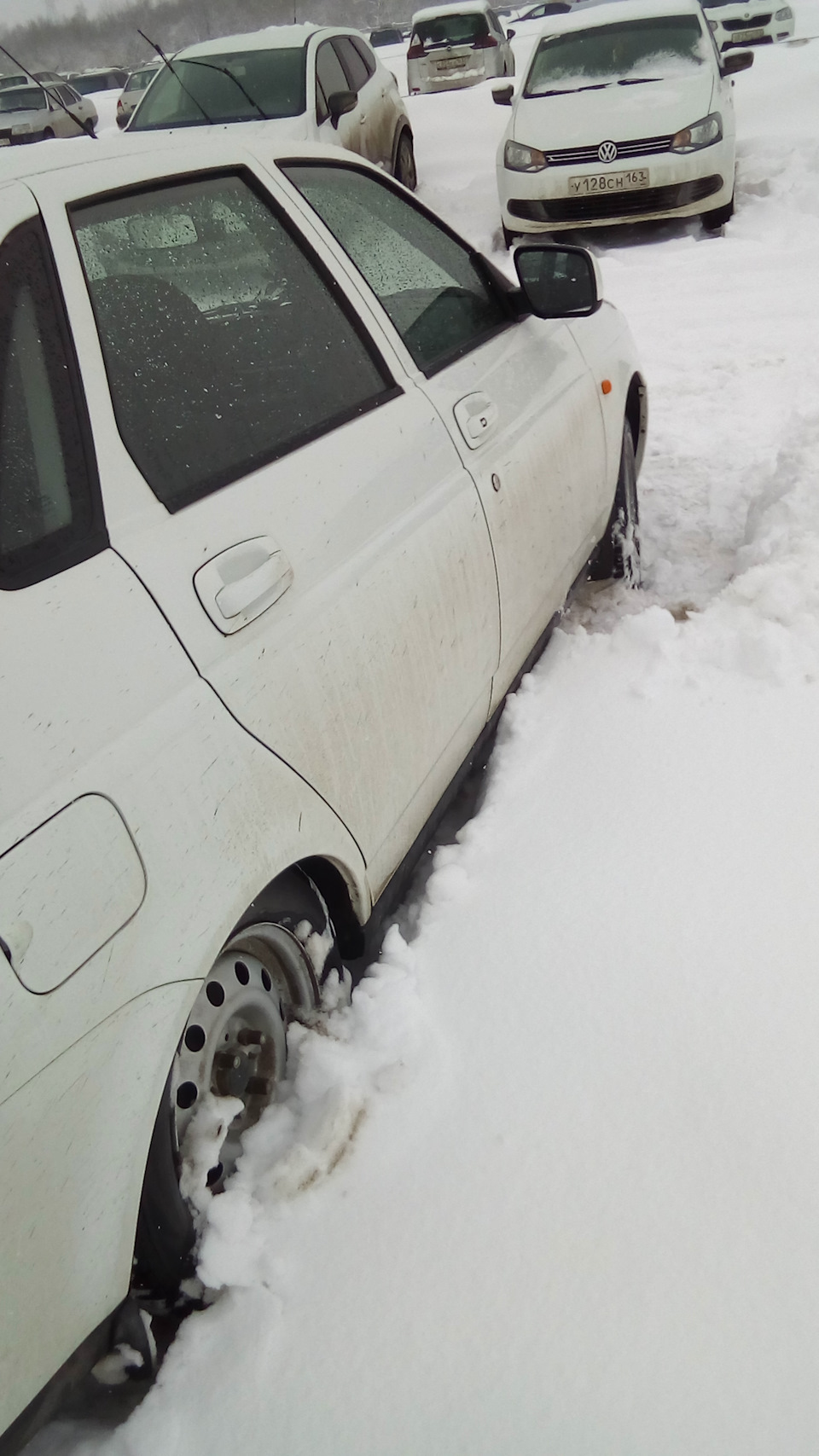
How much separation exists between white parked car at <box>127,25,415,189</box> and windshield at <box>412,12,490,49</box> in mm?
9742

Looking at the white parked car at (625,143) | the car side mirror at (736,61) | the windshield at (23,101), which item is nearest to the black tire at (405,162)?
the white parked car at (625,143)

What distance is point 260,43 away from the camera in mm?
8406

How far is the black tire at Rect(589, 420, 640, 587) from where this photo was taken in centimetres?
351

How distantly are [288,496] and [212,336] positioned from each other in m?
0.36

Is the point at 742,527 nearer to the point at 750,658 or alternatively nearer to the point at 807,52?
the point at 750,658

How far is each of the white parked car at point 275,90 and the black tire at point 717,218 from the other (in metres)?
2.99

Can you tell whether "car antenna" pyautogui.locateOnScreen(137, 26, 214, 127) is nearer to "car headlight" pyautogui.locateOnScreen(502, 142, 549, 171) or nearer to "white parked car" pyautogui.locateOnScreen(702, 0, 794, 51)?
"car headlight" pyautogui.locateOnScreen(502, 142, 549, 171)

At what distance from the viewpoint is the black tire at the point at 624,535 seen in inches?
138

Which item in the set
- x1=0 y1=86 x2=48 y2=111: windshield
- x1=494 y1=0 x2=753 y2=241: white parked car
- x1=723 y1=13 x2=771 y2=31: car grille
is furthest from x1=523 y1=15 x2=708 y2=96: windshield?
x1=0 y1=86 x2=48 y2=111: windshield

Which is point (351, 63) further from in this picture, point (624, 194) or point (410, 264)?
Result: point (410, 264)

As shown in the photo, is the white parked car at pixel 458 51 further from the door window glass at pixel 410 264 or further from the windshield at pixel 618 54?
the door window glass at pixel 410 264

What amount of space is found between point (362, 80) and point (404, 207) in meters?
7.98

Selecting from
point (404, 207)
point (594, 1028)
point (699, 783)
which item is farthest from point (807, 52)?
point (594, 1028)

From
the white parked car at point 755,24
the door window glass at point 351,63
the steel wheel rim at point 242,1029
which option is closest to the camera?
the steel wheel rim at point 242,1029
